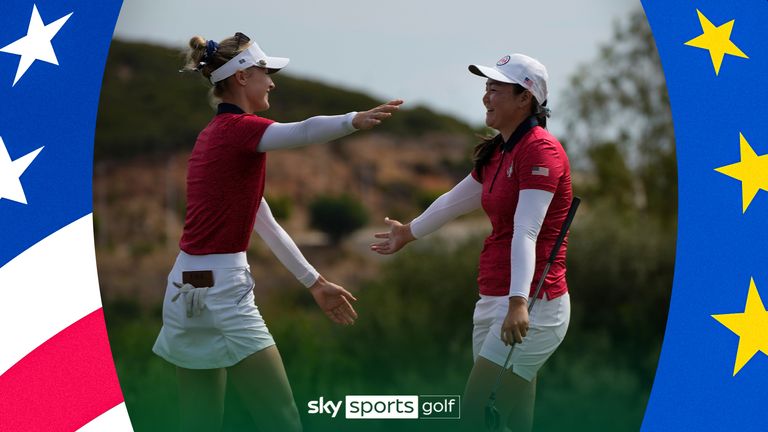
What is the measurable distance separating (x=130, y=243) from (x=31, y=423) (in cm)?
1610

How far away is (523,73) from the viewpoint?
12.8ft

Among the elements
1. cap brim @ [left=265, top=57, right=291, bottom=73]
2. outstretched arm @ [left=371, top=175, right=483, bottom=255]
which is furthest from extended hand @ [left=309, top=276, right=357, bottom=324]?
cap brim @ [left=265, top=57, right=291, bottom=73]

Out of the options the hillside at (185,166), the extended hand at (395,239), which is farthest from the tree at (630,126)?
the extended hand at (395,239)

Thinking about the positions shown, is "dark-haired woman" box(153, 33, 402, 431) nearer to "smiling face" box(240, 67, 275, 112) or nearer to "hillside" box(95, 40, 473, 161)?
"smiling face" box(240, 67, 275, 112)

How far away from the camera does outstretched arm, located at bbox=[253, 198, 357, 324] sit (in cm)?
420

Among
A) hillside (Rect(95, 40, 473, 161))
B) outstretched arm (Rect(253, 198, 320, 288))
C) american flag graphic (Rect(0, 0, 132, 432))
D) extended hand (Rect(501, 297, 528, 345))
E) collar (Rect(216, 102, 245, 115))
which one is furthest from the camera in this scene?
hillside (Rect(95, 40, 473, 161))

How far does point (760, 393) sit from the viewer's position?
14.7ft

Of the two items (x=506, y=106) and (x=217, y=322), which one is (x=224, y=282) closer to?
(x=217, y=322)

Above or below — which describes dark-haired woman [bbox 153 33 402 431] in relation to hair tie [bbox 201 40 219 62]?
below

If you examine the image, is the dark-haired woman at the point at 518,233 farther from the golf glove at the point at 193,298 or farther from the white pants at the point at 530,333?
the golf glove at the point at 193,298

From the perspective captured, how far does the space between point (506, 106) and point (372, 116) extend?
0.58m

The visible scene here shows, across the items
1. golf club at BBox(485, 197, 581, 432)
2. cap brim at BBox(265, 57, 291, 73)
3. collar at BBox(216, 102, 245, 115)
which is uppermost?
cap brim at BBox(265, 57, 291, 73)

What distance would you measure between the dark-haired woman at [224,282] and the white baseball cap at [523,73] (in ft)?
2.22

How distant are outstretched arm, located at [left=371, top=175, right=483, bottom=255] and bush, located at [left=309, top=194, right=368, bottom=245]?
15941 mm
